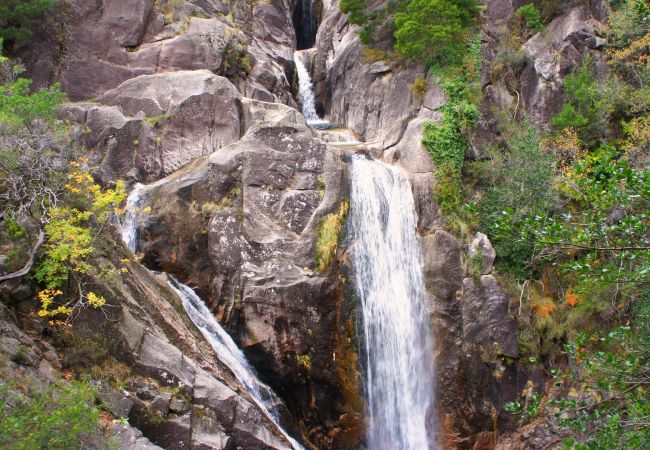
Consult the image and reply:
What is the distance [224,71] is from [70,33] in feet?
20.2

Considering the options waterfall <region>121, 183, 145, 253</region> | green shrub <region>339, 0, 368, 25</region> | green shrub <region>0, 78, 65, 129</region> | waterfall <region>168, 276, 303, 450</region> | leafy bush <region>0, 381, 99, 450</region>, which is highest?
green shrub <region>339, 0, 368, 25</region>

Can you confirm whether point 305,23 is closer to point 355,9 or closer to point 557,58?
point 355,9

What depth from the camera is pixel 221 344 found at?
500 inches

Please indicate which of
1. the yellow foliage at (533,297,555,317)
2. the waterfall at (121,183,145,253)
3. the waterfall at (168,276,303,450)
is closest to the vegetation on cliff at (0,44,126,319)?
the waterfall at (168,276,303,450)

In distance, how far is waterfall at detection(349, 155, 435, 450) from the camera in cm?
1419

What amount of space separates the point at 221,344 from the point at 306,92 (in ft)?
62.5

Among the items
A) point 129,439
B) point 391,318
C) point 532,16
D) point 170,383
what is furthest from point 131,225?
Answer: point 532,16

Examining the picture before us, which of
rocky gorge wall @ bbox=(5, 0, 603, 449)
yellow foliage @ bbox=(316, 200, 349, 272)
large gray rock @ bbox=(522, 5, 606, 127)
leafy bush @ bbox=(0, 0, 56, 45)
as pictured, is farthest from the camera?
large gray rock @ bbox=(522, 5, 606, 127)

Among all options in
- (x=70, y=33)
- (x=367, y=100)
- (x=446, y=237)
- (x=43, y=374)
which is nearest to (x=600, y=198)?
(x=43, y=374)

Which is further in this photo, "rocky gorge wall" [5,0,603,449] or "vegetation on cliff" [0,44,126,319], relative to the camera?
"rocky gorge wall" [5,0,603,449]

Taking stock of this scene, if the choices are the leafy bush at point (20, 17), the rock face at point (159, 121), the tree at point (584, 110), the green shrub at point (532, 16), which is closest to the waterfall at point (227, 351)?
the rock face at point (159, 121)

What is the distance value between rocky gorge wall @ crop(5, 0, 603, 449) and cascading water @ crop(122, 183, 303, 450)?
0.42 meters

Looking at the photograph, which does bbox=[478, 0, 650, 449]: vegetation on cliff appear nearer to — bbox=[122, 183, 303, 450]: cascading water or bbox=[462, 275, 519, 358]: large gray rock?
bbox=[462, 275, 519, 358]: large gray rock

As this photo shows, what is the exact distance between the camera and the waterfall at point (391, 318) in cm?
1419
